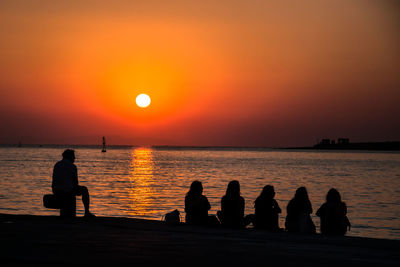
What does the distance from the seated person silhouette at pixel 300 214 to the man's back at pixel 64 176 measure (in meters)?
5.46

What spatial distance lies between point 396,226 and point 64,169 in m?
19.3

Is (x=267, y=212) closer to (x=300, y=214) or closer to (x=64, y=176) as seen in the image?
(x=300, y=214)

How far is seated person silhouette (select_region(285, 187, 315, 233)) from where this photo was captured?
1391 centimetres

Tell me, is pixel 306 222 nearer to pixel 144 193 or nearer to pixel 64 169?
pixel 64 169

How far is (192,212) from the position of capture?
14430mm

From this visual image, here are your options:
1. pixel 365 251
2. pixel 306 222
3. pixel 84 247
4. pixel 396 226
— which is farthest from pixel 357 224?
pixel 84 247

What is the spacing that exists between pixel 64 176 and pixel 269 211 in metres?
5.19

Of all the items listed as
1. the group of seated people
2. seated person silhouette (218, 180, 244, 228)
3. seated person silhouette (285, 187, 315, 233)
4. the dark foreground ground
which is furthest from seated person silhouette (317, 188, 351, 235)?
seated person silhouette (218, 180, 244, 228)

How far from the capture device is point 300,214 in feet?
46.0

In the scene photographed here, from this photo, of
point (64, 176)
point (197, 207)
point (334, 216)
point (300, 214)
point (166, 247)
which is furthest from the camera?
point (197, 207)

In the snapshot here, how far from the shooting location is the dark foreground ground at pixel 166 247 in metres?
8.02

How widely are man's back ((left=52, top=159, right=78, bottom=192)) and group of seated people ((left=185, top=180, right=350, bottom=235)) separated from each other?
298 cm

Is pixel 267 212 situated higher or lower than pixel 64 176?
lower

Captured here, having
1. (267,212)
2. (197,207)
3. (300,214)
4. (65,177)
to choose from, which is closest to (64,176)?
(65,177)
